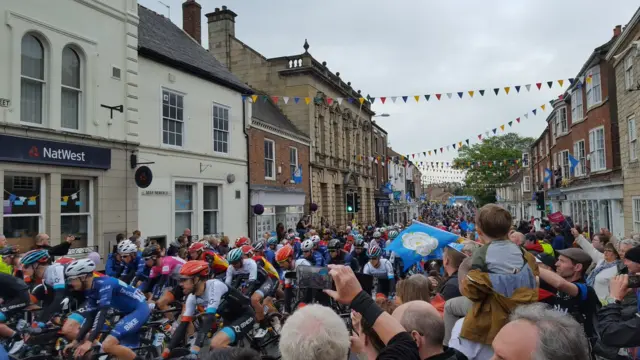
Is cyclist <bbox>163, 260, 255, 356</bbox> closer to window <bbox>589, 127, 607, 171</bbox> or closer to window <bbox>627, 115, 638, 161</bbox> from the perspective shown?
window <bbox>627, 115, 638, 161</bbox>

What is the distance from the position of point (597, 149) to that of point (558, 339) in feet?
82.0

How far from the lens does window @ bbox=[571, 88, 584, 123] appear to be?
85.3ft

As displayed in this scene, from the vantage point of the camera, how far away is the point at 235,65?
97.1 ft

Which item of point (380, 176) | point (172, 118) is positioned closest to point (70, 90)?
point (172, 118)

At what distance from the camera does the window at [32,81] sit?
11555 mm

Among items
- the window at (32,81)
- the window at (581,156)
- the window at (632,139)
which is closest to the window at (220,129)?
the window at (32,81)

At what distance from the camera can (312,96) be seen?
2933 cm

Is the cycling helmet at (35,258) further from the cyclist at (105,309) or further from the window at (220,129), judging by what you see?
the window at (220,129)

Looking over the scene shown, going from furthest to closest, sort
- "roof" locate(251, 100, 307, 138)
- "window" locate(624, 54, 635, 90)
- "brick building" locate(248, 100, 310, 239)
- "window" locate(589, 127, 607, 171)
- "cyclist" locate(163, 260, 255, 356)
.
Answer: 1. "roof" locate(251, 100, 307, 138)
2. "window" locate(589, 127, 607, 171)
3. "brick building" locate(248, 100, 310, 239)
4. "window" locate(624, 54, 635, 90)
5. "cyclist" locate(163, 260, 255, 356)

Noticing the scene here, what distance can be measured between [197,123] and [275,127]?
630cm

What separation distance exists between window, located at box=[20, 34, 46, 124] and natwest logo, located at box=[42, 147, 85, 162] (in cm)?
82

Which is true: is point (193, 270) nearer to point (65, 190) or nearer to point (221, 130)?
point (65, 190)

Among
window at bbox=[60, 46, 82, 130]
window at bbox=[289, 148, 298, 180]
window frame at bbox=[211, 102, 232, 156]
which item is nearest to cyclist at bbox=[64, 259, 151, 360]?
window at bbox=[60, 46, 82, 130]

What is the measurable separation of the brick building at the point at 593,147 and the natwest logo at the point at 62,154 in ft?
57.7
